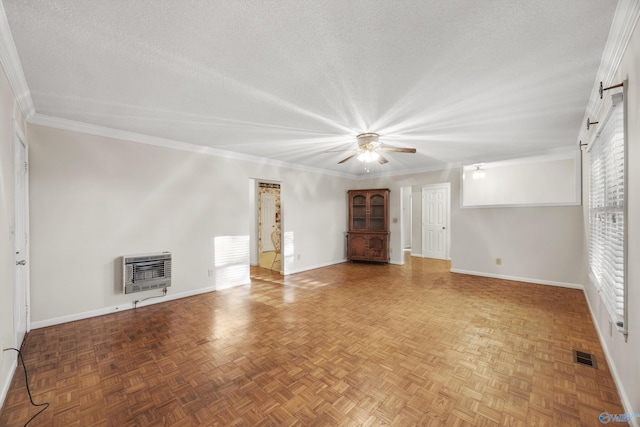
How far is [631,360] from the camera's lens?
62.2 inches

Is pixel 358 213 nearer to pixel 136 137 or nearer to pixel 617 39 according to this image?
pixel 136 137

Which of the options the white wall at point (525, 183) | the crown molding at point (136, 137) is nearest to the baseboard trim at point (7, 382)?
the crown molding at point (136, 137)

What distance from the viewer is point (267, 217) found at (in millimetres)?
8070

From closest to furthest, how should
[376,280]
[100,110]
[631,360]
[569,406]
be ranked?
[631,360] < [569,406] < [100,110] < [376,280]

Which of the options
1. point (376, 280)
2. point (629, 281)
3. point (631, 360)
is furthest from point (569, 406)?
point (376, 280)

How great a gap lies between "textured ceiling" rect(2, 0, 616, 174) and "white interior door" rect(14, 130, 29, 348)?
0.57 m

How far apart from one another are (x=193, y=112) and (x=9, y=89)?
1.33 meters

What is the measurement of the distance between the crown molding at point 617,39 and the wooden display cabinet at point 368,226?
4456 millimetres

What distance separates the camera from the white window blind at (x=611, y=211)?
5.77 feet

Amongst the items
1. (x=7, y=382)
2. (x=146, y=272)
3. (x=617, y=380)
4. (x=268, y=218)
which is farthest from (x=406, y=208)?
(x=7, y=382)

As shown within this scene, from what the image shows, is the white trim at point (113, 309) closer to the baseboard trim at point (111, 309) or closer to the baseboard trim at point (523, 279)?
the baseboard trim at point (111, 309)

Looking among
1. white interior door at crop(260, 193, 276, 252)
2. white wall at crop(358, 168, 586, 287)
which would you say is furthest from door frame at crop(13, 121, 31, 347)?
white wall at crop(358, 168, 586, 287)

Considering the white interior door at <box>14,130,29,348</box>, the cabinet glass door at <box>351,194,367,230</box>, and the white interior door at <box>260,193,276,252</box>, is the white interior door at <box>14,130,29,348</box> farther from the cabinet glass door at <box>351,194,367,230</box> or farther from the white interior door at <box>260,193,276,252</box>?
the cabinet glass door at <box>351,194,367,230</box>

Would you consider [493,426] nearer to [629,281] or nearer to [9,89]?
[629,281]
